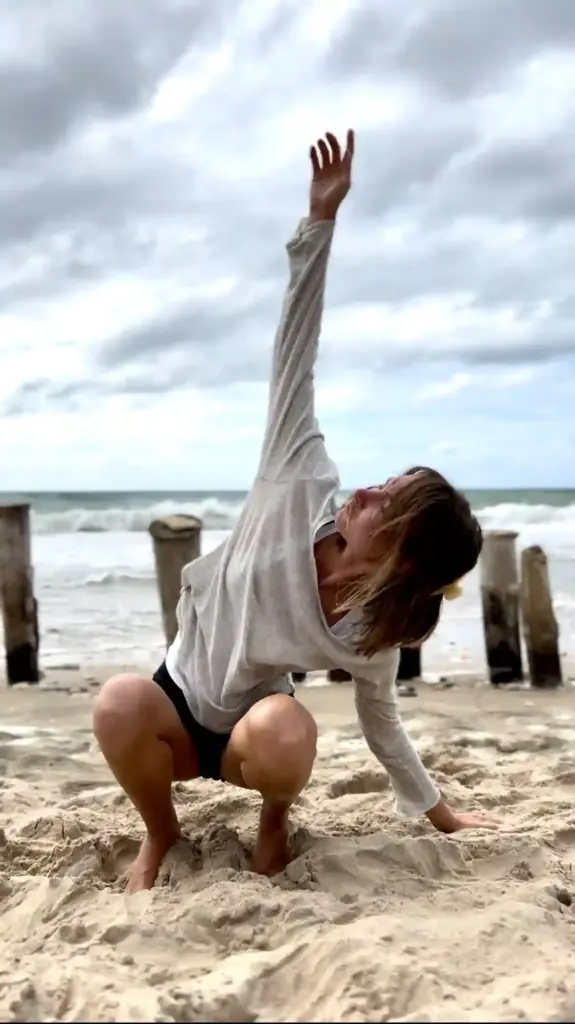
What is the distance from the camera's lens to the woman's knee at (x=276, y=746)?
207 centimetres

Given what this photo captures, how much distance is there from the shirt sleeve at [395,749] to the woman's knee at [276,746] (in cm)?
25

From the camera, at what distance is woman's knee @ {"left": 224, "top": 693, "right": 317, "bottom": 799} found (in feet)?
6.81

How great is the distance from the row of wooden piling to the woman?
2.71 metres

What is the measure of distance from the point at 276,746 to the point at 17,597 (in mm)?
3591

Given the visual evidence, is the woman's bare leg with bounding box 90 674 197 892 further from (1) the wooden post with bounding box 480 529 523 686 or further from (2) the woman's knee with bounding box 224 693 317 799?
(1) the wooden post with bounding box 480 529 523 686

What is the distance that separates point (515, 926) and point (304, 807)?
3.64 ft

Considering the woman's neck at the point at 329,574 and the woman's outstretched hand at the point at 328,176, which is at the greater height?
the woman's outstretched hand at the point at 328,176

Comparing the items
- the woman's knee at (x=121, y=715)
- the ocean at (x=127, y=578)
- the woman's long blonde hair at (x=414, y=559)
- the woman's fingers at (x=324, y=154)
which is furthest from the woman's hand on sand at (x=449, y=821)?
the ocean at (x=127, y=578)

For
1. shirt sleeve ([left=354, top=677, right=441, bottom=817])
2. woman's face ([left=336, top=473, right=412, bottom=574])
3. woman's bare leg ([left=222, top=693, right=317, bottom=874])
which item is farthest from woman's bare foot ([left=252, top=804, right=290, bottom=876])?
woman's face ([left=336, top=473, right=412, bottom=574])

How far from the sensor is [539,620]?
5074 millimetres

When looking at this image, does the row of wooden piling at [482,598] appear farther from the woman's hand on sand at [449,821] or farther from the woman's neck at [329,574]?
the woman's neck at [329,574]

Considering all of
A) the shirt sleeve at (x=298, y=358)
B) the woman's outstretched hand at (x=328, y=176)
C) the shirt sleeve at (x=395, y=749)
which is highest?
the woman's outstretched hand at (x=328, y=176)

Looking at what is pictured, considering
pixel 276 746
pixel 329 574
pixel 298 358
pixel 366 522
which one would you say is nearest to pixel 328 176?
pixel 298 358

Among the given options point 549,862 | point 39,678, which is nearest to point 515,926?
point 549,862
